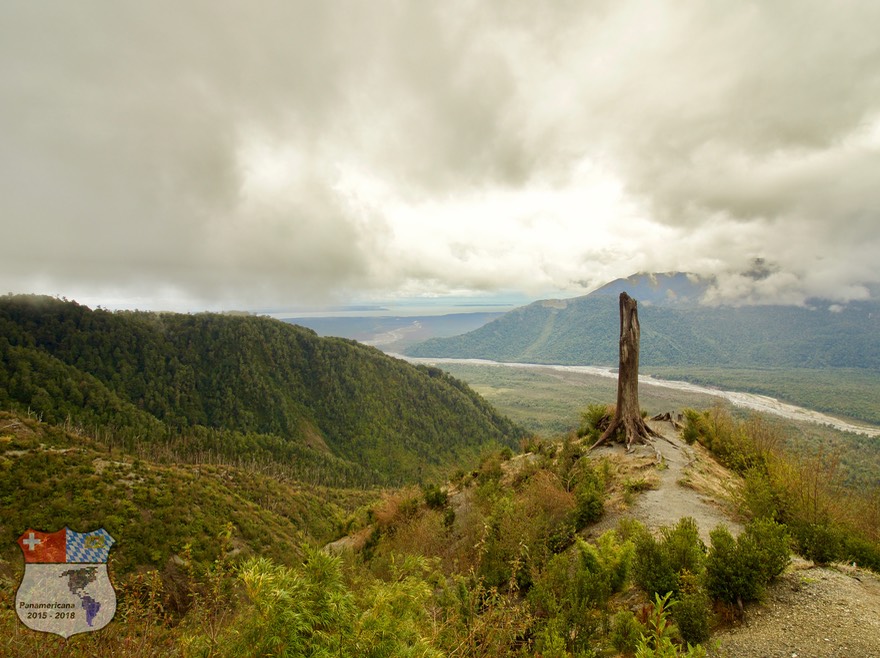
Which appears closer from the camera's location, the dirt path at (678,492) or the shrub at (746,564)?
the shrub at (746,564)

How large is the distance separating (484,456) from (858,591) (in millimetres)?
14883

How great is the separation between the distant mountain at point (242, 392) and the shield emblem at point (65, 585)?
9257 centimetres

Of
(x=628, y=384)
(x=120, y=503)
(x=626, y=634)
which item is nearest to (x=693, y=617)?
(x=626, y=634)

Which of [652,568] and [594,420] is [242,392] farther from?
[652,568]

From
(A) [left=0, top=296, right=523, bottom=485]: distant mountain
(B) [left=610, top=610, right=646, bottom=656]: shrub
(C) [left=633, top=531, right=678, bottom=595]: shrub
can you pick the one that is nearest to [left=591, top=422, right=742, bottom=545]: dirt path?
(C) [left=633, top=531, right=678, bottom=595]: shrub

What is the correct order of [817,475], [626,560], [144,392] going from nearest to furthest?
1. [626,560]
2. [817,475]
3. [144,392]

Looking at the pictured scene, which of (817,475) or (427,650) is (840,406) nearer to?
(817,475)

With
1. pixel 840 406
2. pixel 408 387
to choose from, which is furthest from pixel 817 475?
pixel 840 406

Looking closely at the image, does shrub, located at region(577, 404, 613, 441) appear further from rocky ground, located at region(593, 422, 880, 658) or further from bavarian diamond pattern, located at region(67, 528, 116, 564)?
bavarian diamond pattern, located at region(67, 528, 116, 564)

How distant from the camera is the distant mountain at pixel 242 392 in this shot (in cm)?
8869

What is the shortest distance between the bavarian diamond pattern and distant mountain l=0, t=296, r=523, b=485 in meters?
92.5

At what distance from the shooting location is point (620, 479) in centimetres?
1222

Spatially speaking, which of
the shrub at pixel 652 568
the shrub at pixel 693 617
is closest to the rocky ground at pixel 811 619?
the shrub at pixel 693 617

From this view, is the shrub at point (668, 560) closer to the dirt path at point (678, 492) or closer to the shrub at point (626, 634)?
the shrub at point (626, 634)
